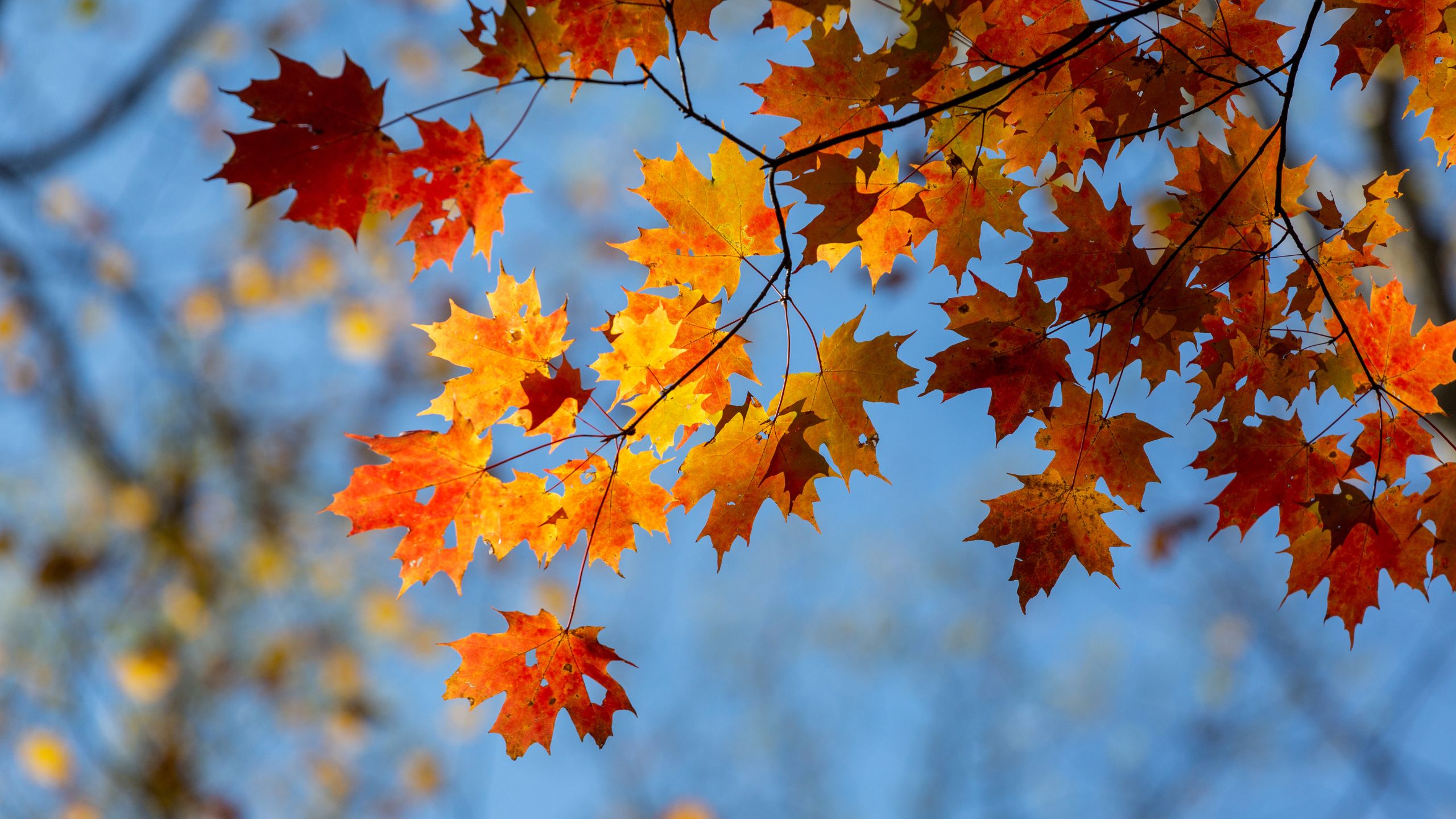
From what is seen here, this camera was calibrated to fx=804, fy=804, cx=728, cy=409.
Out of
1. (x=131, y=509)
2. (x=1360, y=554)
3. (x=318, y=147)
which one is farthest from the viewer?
(x=131, y=509)

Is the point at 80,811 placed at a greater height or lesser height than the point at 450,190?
greater

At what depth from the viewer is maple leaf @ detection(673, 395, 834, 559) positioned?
1.51 metres

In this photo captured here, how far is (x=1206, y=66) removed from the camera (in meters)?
1.64

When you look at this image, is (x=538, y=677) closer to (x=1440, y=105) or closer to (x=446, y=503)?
(x=446, y=503)

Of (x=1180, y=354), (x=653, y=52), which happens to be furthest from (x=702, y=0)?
(x=1180, y=354)

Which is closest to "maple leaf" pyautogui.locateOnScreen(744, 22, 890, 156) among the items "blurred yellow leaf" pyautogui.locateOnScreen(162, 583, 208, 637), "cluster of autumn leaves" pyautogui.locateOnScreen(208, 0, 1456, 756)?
"cluster of autumn leaves" pyautogui.locateOnScreen(208, 0, 1456, 756)

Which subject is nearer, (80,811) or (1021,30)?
(1021,30)

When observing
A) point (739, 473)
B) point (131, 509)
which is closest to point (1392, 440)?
point (739, 473)

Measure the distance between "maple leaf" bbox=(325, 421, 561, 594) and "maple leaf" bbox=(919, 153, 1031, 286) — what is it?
38.1 inches

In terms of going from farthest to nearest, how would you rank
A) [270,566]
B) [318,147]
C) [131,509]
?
1. [270,566]
2. [131,509]
3. [318,147]

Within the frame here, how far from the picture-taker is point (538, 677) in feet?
5.55

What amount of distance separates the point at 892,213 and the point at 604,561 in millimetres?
923

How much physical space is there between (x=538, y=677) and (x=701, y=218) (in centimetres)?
101

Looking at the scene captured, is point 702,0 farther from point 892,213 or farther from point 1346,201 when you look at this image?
point 1346,201
